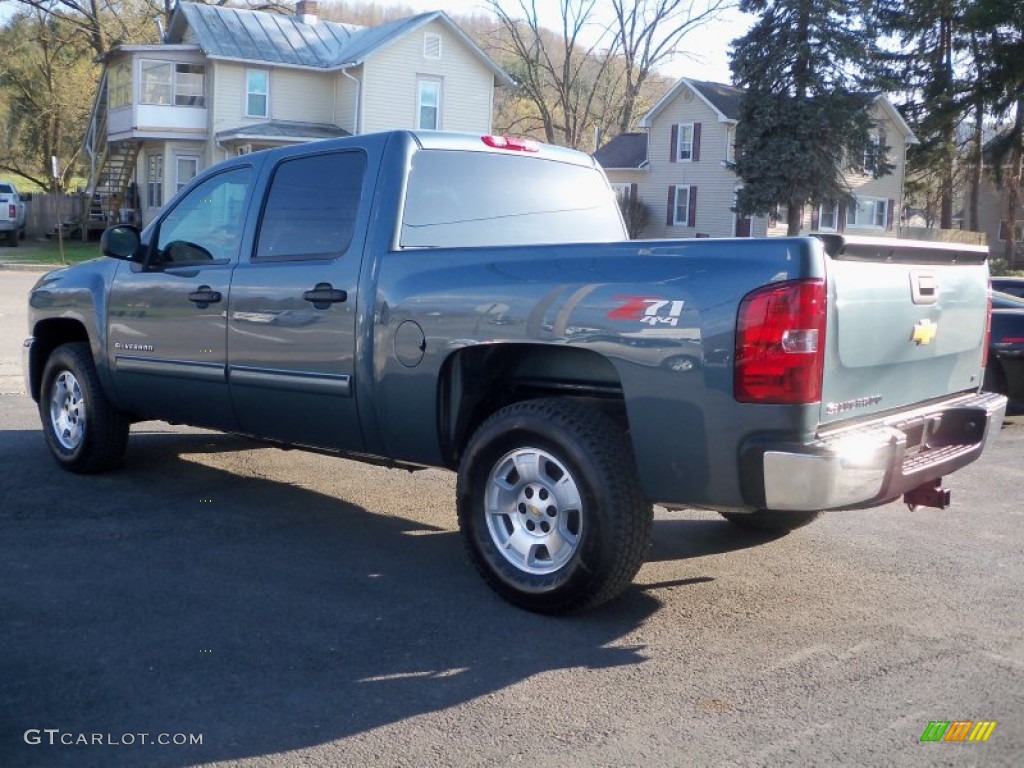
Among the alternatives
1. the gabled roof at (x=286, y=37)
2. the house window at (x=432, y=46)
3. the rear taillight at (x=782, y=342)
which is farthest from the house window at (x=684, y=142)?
the rear taillight at (x=782, y=342)

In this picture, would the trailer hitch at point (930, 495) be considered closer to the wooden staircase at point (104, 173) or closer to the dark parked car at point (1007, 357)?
the dark parked car at point (1007, 357)

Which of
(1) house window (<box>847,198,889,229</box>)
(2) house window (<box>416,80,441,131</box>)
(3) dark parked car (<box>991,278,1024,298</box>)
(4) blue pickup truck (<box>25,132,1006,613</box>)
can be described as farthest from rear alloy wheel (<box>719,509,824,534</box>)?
(1) house window (<box>847,198,889,229</box>)

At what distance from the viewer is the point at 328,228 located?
5.70m

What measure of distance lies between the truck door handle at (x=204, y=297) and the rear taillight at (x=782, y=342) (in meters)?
3.18

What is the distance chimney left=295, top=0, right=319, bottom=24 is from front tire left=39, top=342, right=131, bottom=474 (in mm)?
37779

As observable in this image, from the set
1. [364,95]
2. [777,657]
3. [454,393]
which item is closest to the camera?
[777,657]

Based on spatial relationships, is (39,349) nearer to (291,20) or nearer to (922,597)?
(922,597)

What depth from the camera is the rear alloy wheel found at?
19.7 feet

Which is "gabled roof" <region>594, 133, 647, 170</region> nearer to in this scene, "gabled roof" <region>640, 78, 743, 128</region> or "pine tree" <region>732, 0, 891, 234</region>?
"gabled roof" <region>640, 78, 743, 128</region>

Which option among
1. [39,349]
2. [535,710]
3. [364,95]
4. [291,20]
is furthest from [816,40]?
[535,710]

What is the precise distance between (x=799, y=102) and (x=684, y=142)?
26.4 feet

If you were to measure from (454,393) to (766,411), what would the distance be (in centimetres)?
159

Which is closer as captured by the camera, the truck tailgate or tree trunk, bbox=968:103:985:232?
the truck tailgate

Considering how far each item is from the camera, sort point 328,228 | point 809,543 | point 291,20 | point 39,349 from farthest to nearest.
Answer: point 291,20 < point 39,349 < point 809,543 < point 328,228
